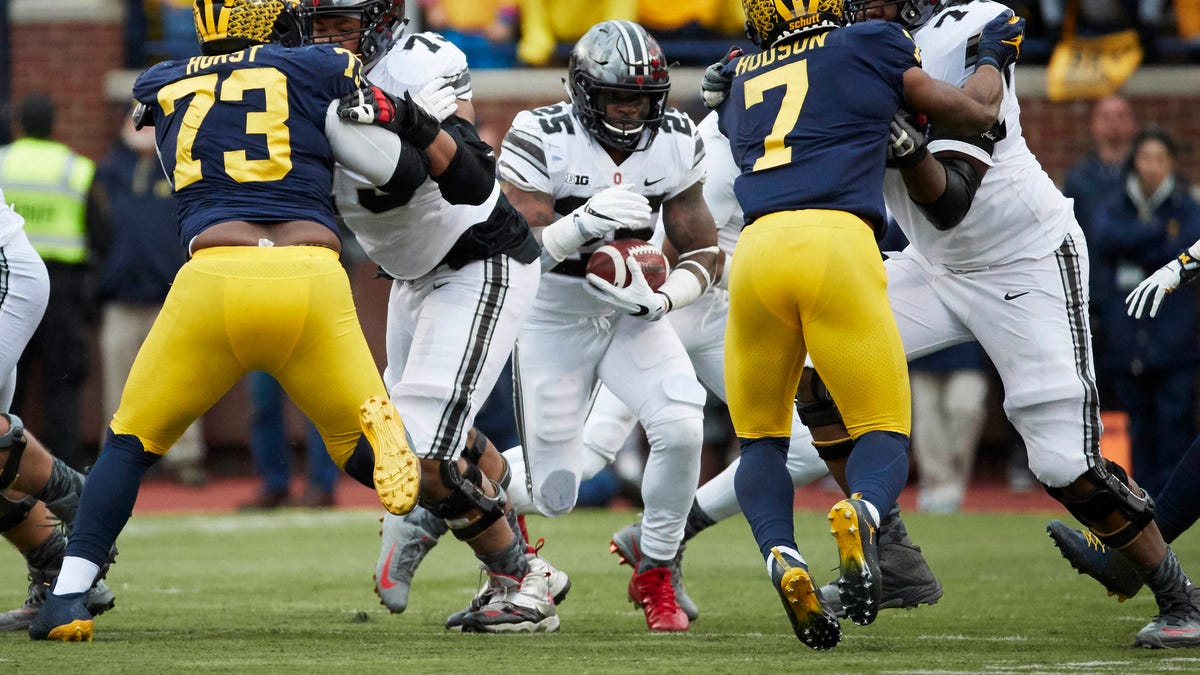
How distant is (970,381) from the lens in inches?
420

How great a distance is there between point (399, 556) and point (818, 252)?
218 cm

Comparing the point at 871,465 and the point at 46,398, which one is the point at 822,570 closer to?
the point at 871,465

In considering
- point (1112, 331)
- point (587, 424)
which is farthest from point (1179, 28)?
point (587, 424)

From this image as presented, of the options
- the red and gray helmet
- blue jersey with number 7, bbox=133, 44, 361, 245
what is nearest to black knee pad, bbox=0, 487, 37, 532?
blue jersey with number 7, bbox=133, 44, 361, 245

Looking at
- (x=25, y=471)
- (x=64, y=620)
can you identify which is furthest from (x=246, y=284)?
(x=25, y=471)

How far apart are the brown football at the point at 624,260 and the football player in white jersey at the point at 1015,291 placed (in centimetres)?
77

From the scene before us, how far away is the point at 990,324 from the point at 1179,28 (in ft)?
26.3

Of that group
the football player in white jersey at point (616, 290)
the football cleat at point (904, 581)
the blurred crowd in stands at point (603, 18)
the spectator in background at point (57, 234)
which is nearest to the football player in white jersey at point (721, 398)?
the football player in white jersey at point (616, 290)

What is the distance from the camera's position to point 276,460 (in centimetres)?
1084

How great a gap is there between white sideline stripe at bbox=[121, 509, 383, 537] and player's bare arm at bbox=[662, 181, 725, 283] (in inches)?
174

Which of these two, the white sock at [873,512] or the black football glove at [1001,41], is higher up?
the black football glove at [1001,41]

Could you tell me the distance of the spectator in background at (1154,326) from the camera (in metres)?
10.0

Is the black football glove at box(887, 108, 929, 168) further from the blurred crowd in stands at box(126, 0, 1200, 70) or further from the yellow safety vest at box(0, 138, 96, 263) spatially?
the blurred crowd in stands at box(126, 0, 1200, 70)

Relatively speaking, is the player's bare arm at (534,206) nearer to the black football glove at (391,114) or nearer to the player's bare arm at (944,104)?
the black football glove at (391,114)
